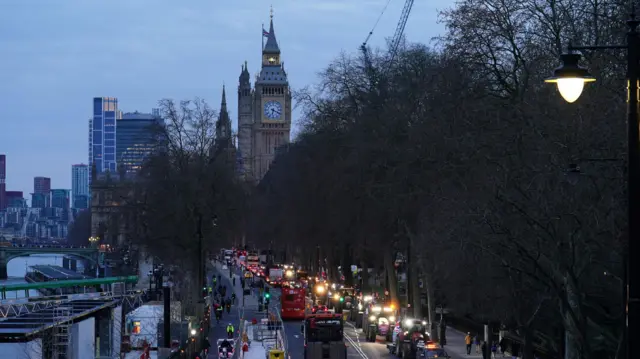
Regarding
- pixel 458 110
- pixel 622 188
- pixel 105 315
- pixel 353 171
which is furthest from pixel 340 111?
pixel 622 188

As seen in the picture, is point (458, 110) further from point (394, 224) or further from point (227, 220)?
point (227, 220)

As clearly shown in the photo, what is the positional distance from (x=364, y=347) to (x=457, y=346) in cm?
432

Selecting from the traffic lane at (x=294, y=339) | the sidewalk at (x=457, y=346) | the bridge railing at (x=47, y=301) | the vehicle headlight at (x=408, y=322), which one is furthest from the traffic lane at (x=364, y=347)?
the bridge railing at (x=47, y=301)

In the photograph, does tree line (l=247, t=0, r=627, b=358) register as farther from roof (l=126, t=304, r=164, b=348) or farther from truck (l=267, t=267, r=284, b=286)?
truck (l=267, t=267, r=284, b=286)

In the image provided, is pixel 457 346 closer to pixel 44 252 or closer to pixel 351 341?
pixel 351 341

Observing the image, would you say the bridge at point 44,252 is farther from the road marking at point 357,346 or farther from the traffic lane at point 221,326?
the road marking at point 357,346

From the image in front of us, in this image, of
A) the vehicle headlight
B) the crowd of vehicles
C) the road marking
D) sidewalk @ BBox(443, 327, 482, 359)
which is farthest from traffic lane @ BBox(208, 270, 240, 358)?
sidewalk @ BBox(443, 327, 482, 359)

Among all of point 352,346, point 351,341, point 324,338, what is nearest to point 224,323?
point 351,341

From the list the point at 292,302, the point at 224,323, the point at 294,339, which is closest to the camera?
the point at 294,339

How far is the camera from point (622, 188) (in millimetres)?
26938

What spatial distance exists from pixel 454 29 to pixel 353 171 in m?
22.8

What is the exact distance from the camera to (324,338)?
44.9m

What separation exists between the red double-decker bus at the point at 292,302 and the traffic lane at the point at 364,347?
24.2 feet

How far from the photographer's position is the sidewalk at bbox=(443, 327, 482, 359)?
168 ft
